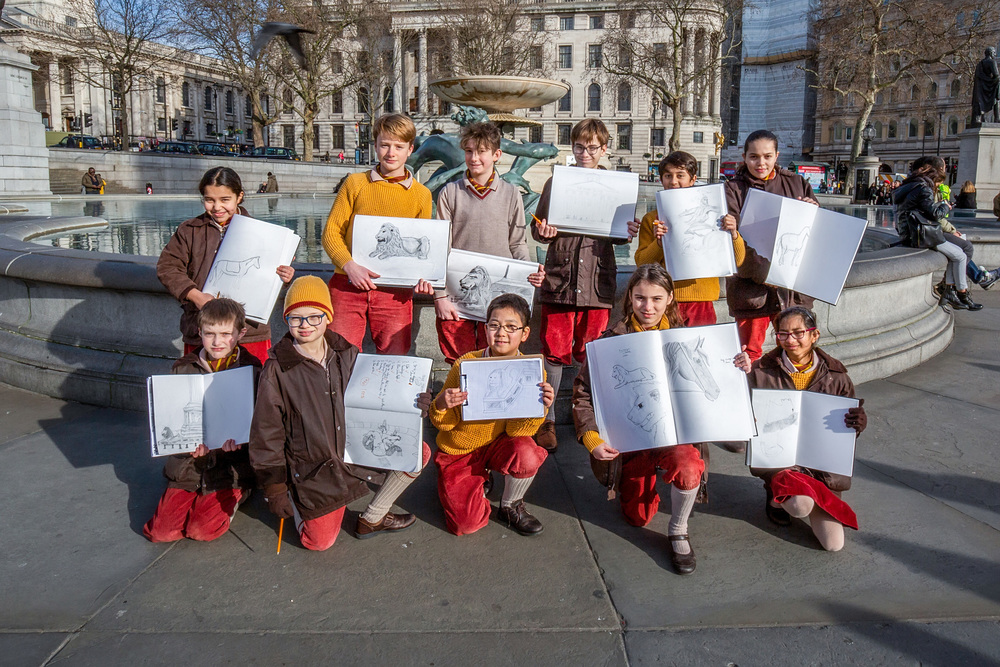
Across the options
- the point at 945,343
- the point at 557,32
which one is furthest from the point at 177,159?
the point at 557,32

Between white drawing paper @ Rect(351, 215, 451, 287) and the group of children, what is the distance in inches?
3.4

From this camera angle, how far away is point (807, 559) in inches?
134

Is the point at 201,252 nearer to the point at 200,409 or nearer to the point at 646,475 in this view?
the point at 200,409

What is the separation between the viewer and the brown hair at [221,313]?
140 inches

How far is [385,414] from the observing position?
139 inches

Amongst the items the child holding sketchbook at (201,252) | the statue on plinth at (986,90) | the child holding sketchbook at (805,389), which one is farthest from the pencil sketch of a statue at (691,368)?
the statue on plinth at (986,90)

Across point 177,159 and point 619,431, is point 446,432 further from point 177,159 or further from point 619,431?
point 177,159

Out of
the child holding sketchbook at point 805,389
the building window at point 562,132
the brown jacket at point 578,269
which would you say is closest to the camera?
the child holding sketchbook at point 805,389

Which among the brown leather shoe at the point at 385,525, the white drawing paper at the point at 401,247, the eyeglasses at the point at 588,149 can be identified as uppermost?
the eyeglasses at the point at 588,149

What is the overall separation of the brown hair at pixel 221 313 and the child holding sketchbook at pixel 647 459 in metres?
1.55

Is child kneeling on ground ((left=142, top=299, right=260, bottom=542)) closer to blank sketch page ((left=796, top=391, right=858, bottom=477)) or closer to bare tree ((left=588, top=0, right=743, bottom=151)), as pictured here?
blank sketch page ((left=796, top=391, right=858, bottom=477))

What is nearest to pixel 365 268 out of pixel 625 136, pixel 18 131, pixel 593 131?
pixel 593 131

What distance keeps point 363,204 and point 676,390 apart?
6.19 feet

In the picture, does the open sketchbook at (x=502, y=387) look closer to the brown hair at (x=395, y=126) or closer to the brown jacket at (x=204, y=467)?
the brown jacket at (x=204, y=467)
